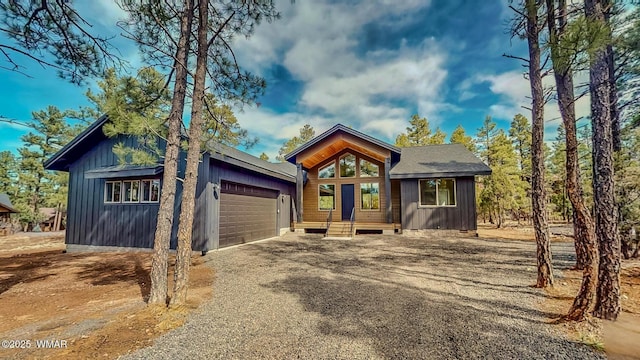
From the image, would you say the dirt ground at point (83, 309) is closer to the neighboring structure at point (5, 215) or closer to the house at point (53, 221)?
the neighboring structure at point (5, 215)

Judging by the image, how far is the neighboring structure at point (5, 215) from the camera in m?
18.7

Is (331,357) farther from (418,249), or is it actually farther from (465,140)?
(465,140)

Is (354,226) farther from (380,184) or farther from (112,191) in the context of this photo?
(112,191)

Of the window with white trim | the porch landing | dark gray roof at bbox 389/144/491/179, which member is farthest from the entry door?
the window with white trim

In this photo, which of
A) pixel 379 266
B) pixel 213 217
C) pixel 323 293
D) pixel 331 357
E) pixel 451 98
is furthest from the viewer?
pixel 451 98

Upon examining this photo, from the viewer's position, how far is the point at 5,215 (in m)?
21.0

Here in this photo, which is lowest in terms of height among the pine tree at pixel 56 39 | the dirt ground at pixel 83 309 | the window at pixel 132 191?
the dirt ground at pixel 83 309

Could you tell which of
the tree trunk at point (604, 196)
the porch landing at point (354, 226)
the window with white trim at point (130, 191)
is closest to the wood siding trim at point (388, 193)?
the porch landing at point (354, 226)

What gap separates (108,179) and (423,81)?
14.8m

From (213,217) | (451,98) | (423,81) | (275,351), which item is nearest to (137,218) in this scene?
(213,217)

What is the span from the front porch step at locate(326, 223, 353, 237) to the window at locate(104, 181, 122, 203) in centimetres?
802

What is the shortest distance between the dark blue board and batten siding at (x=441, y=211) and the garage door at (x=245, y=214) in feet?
19.1

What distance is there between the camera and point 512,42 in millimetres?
5184

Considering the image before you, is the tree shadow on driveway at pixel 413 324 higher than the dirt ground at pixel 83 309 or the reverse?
higher
